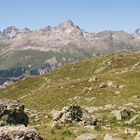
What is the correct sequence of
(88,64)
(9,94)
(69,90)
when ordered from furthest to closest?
(88,64) → (9,94) → (69,90)

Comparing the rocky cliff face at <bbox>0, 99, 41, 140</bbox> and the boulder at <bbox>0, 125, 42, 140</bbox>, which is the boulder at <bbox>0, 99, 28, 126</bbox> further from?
the boulder at <bbox>0, 125, 42, 140</bbox>

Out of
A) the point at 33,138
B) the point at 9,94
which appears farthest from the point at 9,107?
the point at 9,94

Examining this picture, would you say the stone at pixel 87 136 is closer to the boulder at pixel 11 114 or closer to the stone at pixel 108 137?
the stone at pixel 108 137

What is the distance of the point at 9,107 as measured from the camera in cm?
3028

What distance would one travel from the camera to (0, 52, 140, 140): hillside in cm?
2834

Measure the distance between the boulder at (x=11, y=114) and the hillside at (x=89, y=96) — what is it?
5.30ft

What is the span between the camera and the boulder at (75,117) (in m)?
31.6

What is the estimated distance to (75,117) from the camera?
33.3 metres

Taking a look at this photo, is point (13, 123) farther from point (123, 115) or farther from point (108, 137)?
point (123, 115)

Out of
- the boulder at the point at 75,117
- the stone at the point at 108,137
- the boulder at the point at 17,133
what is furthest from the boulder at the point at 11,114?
Result: the stone at the point at 108,137

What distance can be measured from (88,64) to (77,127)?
143 metres

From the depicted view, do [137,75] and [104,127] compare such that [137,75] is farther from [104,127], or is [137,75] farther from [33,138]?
[33,138]

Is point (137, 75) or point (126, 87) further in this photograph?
point (137, 75)

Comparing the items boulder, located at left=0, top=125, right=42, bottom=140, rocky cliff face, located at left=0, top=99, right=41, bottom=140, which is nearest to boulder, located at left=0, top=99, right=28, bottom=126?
rocky cliff face, located at left=0, top=99, right=41, bottom=140
